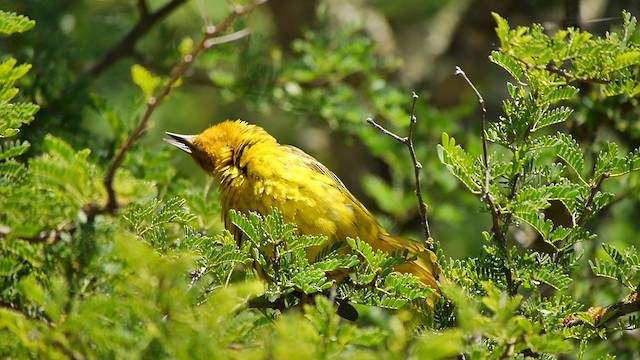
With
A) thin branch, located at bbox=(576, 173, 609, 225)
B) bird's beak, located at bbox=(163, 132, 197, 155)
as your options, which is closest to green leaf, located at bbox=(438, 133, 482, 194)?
thin branch, located at bbox=(576, 173, 609, 225)

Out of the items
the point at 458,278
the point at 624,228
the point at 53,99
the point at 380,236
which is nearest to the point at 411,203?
the point at 624,228

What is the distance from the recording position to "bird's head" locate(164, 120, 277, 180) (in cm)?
418

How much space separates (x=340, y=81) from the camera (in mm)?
5570

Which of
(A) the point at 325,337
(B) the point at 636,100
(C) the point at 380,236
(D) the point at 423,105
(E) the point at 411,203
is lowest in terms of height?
(E) the point at 411,203

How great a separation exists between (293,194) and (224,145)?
64cm

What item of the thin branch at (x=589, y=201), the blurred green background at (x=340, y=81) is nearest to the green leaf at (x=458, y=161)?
the thin branch at (x=589, y=201)

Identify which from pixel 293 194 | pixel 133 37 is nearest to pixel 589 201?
pixel 293 194

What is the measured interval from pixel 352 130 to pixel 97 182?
3238 millimetres

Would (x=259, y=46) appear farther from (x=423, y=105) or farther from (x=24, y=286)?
(x=24, y=286)

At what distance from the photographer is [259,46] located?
566 centimetres

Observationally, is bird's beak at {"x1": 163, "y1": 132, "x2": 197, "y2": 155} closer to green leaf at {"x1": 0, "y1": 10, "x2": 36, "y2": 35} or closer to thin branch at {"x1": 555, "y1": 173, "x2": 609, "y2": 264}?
green leaf at {"x1": 0, "y1": 10, "x2": 36, "y2": 35}

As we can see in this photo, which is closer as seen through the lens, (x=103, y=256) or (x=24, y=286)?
(x=24, y=286)

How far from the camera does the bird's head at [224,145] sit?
13.7 feet

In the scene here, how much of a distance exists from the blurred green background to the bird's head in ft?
0.53
